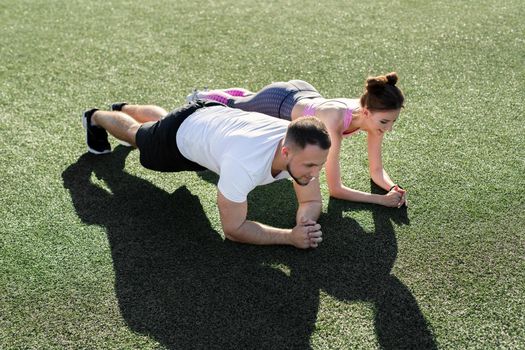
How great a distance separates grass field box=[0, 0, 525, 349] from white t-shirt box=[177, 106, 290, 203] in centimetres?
41

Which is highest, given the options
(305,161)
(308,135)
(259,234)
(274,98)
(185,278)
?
(308,135)

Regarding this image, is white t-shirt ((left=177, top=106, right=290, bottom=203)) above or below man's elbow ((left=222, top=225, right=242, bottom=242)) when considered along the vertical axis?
above

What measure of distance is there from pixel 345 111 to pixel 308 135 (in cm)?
70

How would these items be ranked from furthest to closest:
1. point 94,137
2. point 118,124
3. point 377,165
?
point 94,137, point 118,124, point 377,165

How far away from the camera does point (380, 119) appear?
3.54m

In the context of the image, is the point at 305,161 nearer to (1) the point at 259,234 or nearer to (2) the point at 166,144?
(1) the point at 259,234

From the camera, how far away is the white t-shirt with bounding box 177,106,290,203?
3.16 metres

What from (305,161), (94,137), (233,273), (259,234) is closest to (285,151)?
(305,161)

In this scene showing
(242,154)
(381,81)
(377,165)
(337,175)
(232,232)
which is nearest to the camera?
(242,154)

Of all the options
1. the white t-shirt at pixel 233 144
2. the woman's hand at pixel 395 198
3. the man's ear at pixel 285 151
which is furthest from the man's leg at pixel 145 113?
the woman's hand at pixel 395 198

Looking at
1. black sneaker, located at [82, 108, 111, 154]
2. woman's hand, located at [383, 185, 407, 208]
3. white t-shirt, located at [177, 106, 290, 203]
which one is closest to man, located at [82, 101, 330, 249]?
white t-shirt, located at [177, 106, 290, 203]

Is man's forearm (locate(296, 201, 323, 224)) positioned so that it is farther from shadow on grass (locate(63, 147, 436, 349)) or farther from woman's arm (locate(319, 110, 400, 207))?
woman's arm (locate(319, 110, 400, 207))

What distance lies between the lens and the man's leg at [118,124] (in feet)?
13.2

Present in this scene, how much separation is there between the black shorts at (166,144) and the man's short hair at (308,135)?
0.83 metres
